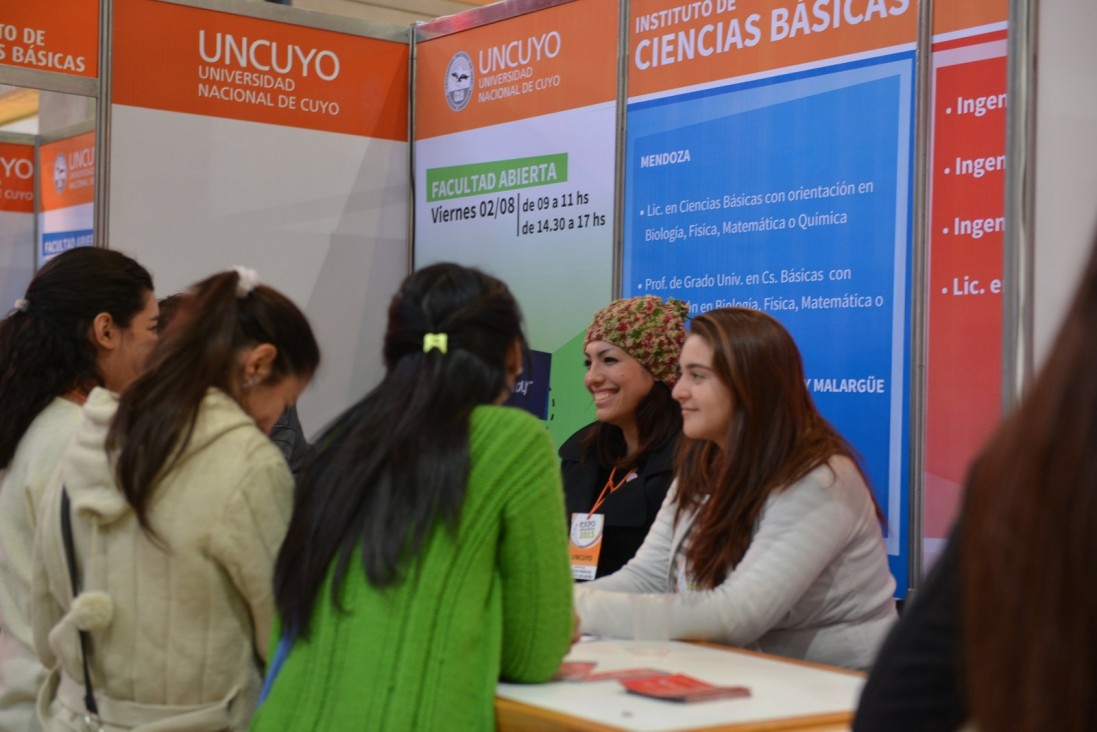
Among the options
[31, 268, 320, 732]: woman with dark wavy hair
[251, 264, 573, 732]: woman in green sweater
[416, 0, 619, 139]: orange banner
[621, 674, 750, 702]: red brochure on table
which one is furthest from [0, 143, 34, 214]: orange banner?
[621, 674, 750, 702]: red brochure on table

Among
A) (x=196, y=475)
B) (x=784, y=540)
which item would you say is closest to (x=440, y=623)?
(x=196, y=475)

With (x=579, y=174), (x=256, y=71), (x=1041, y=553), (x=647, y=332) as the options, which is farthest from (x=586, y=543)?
(x=256, y=71)

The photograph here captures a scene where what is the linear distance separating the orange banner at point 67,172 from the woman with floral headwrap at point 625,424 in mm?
2731

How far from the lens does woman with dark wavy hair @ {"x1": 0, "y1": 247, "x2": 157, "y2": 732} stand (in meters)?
2.75

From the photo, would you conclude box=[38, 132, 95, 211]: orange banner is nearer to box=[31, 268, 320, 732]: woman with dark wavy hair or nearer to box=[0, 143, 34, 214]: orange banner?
box=[0, 143, 34, 214]: orange banner

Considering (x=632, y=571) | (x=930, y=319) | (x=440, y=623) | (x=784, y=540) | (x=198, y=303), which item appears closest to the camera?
(x=440, y=623)

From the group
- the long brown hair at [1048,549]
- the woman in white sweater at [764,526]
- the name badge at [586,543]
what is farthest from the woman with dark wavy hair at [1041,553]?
the name badge at [586,543]

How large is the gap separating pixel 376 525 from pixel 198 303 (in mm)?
583

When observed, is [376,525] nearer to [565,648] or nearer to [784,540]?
[565,648]

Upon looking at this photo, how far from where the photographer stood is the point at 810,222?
15.1 ft

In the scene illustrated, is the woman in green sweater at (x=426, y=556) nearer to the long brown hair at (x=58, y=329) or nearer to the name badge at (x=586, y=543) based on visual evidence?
the long brown hair at (x=58, y=329)

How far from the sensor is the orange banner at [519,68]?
553 cm

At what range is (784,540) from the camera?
282 centimetres

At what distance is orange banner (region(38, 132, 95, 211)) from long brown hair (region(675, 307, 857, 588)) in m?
3.60
